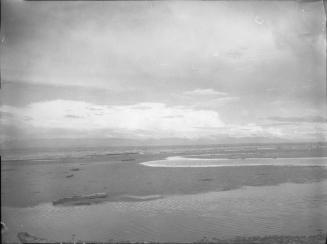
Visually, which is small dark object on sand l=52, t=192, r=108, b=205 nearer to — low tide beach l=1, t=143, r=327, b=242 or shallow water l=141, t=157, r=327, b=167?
low tide beach l=1, t=143, r=327, b=242

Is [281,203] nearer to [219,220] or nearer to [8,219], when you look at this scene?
[219,220]

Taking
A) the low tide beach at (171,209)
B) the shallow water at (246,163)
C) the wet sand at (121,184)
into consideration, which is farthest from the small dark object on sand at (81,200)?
the shallow water at (246,163)

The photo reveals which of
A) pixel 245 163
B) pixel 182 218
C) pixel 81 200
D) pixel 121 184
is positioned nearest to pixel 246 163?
pixel 245 163

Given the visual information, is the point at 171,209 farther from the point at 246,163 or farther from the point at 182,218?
the point at 246,163

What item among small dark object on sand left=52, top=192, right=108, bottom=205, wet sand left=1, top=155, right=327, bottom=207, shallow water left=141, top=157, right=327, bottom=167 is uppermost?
small dark object on sand left=52, top=192, right=108, bottom=205

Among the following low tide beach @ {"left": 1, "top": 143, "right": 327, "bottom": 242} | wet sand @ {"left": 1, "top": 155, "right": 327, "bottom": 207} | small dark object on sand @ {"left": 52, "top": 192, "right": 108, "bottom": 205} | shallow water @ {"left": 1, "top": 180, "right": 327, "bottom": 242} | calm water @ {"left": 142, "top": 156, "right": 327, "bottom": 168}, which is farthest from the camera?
calm water @ {"left": 142, "top": 156, "right": 327, "bottom": 168}

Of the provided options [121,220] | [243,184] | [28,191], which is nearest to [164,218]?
[121,220]

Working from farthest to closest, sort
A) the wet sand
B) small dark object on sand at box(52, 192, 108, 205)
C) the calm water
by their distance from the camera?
the calm water
the wet sand
small dark object on sand at box(52, 192, 108, 205)

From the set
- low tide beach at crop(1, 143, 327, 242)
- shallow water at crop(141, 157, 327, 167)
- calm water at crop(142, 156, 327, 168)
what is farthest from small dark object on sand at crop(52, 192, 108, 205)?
shallow water at crop(141, 157, 327, 167)
